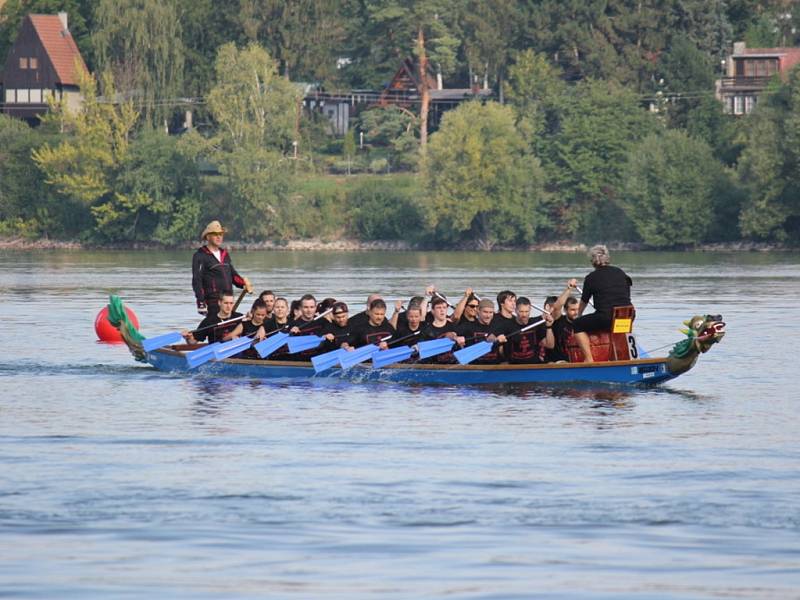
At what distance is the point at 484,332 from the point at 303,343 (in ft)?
8.90

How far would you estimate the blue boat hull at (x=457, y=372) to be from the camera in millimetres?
23891

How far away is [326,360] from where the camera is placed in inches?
1005

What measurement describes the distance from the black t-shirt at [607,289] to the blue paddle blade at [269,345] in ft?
→ 15.6

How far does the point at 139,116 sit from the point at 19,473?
9135 cm

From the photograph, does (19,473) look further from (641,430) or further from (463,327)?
(463,327)

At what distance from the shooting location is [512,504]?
53.6ft

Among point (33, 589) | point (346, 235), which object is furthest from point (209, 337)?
point (346, 235)

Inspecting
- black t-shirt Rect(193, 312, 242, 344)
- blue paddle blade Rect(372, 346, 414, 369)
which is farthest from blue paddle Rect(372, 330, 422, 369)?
black t-shirt Rect(193, 312, 242, 344)

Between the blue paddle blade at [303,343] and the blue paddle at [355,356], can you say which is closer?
the blue paddle at [355,356]

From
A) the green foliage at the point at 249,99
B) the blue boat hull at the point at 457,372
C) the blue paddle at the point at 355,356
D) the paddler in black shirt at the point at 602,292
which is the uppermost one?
the green foliage at the point at 249,99

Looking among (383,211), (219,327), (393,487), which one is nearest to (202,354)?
(219,327)

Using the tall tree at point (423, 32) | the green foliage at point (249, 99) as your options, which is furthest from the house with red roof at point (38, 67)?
the tall tree at point (423, 32)

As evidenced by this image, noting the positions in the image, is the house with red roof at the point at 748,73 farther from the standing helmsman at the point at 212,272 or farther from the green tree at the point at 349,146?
the standing helmsman at the point at 212,272

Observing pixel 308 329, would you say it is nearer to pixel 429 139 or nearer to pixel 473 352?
pixel 473 352
